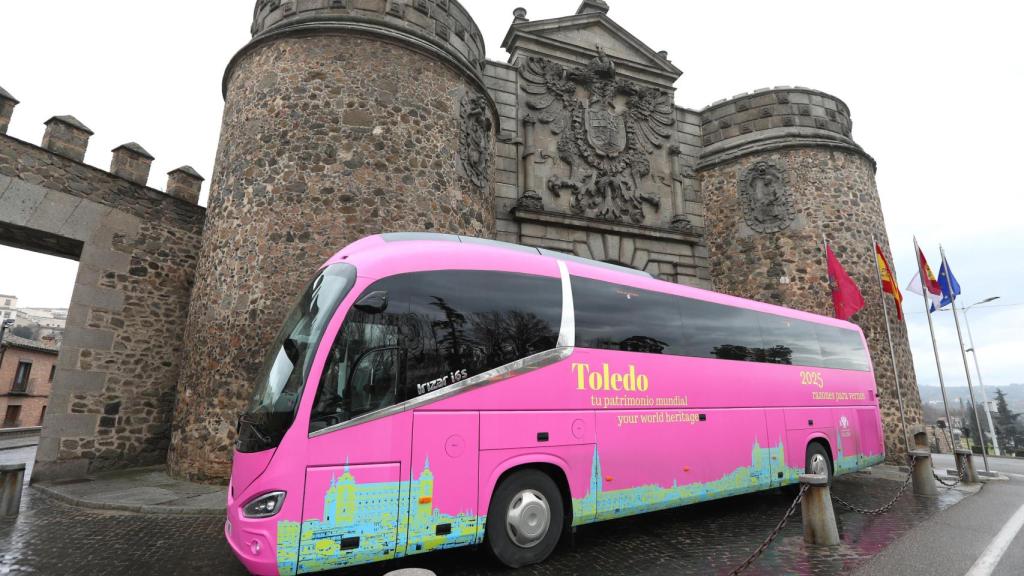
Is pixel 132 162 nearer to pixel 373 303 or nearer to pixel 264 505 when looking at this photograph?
pixel 373 303

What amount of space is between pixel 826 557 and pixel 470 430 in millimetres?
3903

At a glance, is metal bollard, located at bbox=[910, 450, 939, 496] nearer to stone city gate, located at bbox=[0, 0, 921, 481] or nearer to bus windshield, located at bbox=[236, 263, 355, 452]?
stone city gate, located at bbox=[0, 0, 921, 481]

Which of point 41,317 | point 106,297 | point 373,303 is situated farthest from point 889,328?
point 41,317

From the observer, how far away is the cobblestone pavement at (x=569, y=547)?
15.2ft

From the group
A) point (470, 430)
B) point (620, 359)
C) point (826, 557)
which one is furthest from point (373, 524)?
point (826, 557)

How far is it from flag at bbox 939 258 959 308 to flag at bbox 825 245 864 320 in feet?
7.38

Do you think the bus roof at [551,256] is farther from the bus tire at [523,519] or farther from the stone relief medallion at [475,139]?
the stone relief medallion at [475,139]

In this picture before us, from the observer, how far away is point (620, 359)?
5.46 m

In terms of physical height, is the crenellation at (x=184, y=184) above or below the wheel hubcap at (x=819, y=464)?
above

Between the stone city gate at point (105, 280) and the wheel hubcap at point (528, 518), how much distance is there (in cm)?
917

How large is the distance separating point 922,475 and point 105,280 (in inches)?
614

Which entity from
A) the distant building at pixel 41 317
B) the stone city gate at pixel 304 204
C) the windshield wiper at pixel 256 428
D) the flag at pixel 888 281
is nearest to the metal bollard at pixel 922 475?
the stone city gate at pixel 304 204

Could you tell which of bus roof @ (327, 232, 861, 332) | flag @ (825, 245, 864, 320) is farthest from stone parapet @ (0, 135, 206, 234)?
flag @ (825, 245, 864, 320)

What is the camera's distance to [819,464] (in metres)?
7.64
